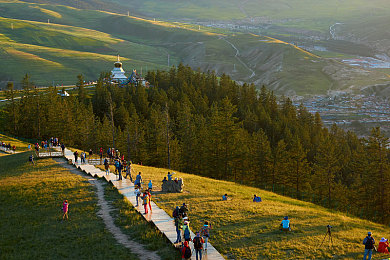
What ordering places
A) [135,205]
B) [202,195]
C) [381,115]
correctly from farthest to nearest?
[381,115] → [202,195] → [135,205]

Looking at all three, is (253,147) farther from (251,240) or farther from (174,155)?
(251,240)

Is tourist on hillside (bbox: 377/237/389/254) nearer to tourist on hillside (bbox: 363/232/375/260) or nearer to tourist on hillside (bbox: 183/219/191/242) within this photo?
tourist on hillside (bbox: 363/232/375/260)

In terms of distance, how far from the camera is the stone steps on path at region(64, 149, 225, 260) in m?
24.7

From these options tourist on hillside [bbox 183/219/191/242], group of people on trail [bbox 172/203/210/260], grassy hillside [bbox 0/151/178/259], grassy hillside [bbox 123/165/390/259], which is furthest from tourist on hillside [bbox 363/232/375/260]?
grassy hillside [bbox 0/151/178/259]

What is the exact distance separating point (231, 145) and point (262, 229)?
1969 inches

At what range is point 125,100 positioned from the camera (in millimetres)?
120188

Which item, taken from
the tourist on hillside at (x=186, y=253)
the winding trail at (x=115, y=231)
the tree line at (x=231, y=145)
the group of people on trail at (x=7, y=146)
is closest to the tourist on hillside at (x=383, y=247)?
the tourist on hillside at (x=186, y=253)

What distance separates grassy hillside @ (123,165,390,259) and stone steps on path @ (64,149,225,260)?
0.90 m

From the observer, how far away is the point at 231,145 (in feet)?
261

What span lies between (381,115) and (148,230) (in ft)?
612

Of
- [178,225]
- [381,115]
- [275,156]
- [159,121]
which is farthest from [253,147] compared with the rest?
[381,115]

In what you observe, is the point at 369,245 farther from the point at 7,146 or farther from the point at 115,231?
the point at 7,146

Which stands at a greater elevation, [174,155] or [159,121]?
[159,121]

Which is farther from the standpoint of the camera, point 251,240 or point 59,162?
point 59,162
